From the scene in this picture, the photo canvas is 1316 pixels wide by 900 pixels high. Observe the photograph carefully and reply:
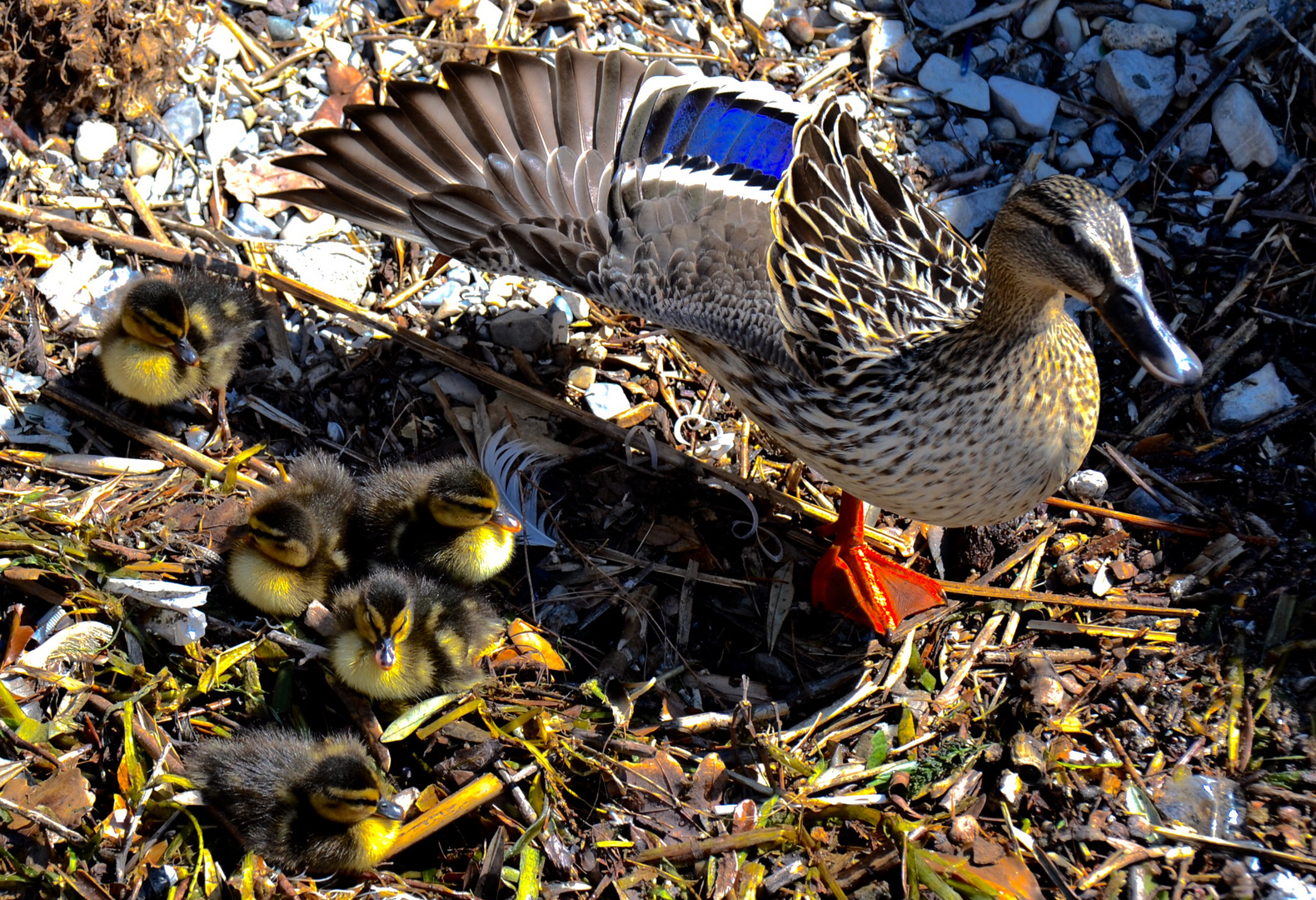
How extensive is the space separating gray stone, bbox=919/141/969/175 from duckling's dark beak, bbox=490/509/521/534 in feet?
7.02

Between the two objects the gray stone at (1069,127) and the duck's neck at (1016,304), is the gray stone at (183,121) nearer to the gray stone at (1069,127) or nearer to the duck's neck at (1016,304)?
the duck's neck at (1016,304)

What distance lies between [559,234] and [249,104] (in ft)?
5.26

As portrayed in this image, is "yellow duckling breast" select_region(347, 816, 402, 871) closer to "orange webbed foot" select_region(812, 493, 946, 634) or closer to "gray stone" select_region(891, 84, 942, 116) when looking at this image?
"orange webbed foot" select_region(812, 493, 946, 634)

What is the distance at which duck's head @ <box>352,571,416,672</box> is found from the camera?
108 inches

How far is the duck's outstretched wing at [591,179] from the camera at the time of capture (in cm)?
314

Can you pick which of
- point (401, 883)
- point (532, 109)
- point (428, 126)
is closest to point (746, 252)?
point (532, 109)

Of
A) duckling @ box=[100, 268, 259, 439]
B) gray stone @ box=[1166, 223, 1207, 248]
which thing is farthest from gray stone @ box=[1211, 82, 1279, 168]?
duckling @ box=[100, 268, 259, 439]

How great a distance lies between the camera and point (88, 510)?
3164 mm

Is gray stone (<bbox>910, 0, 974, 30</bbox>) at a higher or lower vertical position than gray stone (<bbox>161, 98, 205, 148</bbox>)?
higher

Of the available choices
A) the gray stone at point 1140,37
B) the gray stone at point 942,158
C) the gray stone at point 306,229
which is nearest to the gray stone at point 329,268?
the gray stone at point 306,229

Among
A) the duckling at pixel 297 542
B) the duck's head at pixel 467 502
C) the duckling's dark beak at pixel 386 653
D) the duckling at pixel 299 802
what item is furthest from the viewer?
the duck's head at pixel 467 502

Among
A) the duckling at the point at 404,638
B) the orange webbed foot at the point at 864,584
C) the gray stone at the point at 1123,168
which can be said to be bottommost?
the orange webbed foot at the point at 864,584

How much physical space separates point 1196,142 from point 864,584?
82.9 inches

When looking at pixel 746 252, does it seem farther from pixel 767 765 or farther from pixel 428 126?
pixel 767 765
